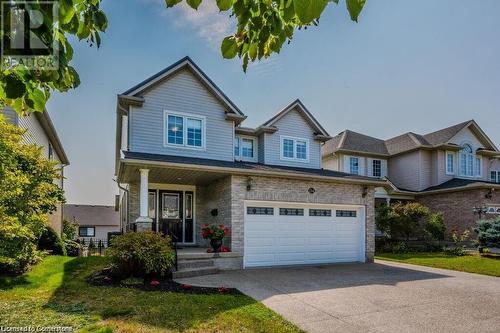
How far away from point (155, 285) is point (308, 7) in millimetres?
8554

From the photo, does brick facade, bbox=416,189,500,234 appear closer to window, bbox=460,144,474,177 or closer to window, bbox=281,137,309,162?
window, bbox=460,144,474,177

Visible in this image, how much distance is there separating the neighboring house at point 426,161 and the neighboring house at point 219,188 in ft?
33.3

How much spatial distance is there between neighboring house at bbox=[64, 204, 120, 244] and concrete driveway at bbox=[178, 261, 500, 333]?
122 feet

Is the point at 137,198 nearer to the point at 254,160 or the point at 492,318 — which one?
the point at 254,160

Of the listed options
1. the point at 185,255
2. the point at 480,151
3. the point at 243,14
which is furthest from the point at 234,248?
the point at 480,151

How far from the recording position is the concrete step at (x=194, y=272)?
32.0ft

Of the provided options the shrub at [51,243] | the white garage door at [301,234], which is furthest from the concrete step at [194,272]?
the shrub at [51,243]

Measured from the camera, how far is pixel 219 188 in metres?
13.2

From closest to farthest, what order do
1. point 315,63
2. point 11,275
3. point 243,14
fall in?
point 243,14, point 11,275, point 315,63

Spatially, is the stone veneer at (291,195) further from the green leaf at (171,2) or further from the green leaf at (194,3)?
the green leaf at (194,3)

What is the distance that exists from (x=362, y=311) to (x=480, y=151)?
23.9 metres

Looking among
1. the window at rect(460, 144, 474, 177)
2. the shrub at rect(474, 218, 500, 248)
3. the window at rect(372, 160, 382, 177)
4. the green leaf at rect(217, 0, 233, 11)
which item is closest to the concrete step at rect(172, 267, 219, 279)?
the green leaf at rect(217, 0, 233, 11)

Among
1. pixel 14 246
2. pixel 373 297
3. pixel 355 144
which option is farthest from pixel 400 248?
pixel 14 246

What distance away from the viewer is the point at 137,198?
46.3 ft
